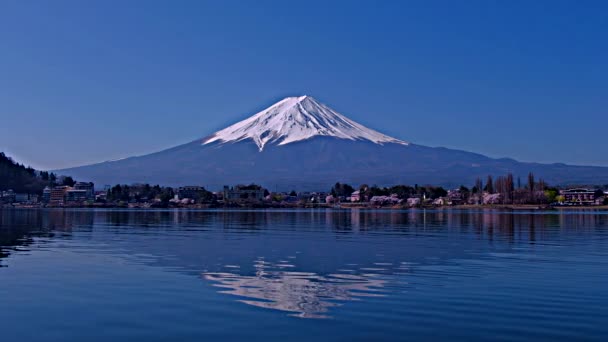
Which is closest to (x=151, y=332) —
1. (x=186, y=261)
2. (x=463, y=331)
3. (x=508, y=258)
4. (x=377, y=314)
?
(x=377, y=314)

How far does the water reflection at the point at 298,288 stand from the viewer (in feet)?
A: 54.1

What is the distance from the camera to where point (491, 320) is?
14.8 m

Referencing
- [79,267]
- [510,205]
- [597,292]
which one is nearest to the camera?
[597,292]

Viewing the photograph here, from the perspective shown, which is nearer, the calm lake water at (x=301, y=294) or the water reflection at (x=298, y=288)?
the calm lake water at (x=301, y=294)

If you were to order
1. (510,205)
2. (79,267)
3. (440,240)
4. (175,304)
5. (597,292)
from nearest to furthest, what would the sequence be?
(175,304)
(597,292)
(79,267)
(440,240)
(510,205)

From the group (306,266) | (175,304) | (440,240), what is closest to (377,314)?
(175,304)

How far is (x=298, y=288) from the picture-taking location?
19281 mm

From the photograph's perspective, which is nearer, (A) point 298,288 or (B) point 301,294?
(B) point 301,294

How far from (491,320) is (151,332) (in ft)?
24.9

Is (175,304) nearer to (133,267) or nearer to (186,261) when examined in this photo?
(133,267)

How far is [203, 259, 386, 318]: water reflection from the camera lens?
16.5 meters

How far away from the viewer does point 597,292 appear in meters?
18.8

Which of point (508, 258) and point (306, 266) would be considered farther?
point (508, 258)

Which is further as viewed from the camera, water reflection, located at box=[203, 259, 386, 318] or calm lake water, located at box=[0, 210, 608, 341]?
water reflection, located at box=[203, 259, 386, 318]
